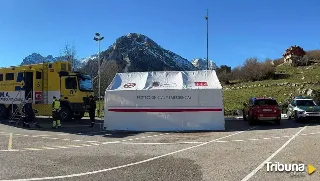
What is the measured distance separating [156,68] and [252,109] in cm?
14290

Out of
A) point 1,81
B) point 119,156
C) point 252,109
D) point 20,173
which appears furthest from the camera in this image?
point 1,81

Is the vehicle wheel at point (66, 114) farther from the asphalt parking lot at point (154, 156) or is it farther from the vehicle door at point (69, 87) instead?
the asphalt parking lot at point (154, 156)

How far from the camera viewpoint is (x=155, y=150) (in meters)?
11.8

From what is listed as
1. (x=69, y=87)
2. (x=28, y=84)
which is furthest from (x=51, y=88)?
(x=28, y=84)

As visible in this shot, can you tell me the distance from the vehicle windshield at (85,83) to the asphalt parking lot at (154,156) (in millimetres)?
7992

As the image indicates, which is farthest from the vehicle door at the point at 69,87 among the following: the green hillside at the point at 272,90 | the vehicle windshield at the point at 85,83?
the green hillside at the point at 272,90

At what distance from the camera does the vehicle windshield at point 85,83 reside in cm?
2320

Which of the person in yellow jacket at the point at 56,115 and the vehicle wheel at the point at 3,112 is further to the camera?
the vehicle wheel at the point at 3,112

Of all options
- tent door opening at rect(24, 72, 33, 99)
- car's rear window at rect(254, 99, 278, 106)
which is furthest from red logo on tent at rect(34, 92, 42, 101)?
car's rear window at rect(254, 99, 278, 106)

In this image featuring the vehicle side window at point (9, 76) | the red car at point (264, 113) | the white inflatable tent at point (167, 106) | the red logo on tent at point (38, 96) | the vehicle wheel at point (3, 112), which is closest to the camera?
the white inflatable tent at point (167, 106)

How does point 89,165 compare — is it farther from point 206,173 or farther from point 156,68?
point 156,68

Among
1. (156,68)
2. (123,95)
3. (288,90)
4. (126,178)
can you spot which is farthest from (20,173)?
(156,68)

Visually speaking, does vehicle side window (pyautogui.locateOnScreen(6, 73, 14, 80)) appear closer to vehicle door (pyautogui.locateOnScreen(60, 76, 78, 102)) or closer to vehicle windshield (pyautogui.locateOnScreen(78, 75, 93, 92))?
vehicle door (pyautogui.locateOnScreen(60, 76, 78, 102))

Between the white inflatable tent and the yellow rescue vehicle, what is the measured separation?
435 centimetres
